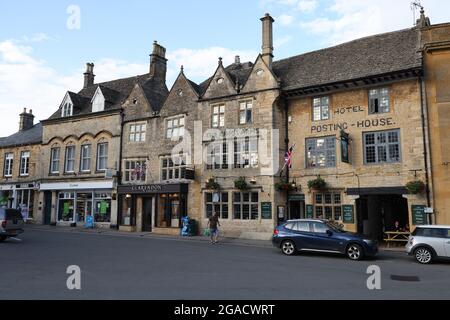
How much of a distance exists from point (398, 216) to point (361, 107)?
853cm

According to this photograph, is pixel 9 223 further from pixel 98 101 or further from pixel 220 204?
pixel 98 101

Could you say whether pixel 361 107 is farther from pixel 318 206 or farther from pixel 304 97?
pixel 318 206

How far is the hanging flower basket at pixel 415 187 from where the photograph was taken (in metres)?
19.2

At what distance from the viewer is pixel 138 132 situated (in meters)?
30.2

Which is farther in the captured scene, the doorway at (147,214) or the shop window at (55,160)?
the shop window at (55,160)

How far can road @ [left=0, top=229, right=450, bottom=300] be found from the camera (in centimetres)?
861

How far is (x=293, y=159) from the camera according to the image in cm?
2381

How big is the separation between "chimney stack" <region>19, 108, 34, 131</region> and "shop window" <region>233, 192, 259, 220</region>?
28451 millimetres

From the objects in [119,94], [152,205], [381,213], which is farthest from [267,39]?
[119,94]

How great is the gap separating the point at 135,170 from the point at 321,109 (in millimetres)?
14527

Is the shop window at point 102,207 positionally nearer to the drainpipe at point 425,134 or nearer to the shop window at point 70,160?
the shop window at point 70,160

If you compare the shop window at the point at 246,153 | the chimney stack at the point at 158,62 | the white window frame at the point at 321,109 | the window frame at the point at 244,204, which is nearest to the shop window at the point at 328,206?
the window frame at the point at 244,204

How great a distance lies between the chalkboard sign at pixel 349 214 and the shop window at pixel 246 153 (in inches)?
241

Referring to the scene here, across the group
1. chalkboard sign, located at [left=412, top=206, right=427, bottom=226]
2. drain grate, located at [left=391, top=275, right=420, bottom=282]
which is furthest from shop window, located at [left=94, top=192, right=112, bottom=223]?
drain grate, located at [left=391, top=275, right=420, bottom=282]
